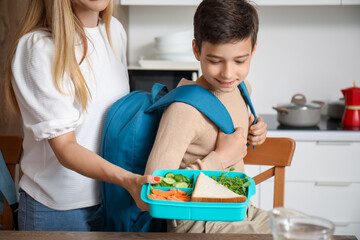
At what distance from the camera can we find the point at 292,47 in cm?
268

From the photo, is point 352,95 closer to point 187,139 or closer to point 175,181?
point 187,139

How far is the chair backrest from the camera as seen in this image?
4.45 feet

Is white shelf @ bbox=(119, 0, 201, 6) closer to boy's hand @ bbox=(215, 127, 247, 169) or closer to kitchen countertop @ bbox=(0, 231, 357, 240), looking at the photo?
boy's hand @ bbox=(215, 127, 247, 169)

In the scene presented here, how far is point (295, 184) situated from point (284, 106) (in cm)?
43

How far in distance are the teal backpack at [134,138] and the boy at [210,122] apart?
31 millimetres

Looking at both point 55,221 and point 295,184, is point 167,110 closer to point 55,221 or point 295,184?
point 55,221

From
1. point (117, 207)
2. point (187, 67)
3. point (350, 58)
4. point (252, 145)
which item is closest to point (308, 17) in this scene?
point (350, 58)

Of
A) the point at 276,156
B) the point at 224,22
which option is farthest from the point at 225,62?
the point at 276,156

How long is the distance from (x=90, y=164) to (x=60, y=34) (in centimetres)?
34

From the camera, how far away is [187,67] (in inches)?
91.5

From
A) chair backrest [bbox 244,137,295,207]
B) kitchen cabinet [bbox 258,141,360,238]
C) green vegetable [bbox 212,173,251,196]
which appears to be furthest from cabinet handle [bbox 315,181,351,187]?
green vegetable [bbox 212,173,251,196]

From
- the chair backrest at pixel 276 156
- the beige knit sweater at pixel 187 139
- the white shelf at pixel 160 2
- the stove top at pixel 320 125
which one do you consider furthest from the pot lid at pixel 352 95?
the beige knit sweater at pixel 187 139

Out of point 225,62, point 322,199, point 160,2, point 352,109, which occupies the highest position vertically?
point 160,2

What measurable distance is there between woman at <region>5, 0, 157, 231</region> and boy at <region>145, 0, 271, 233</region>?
0.15 meters
